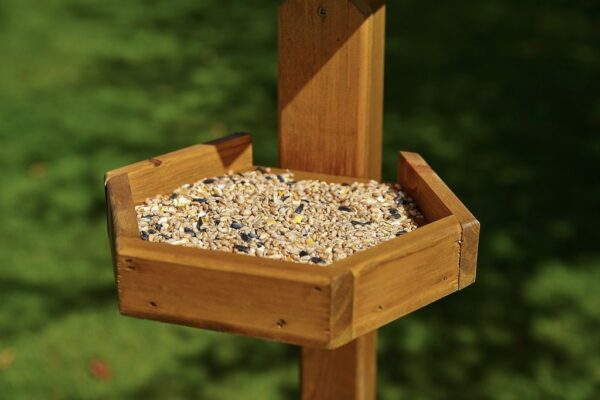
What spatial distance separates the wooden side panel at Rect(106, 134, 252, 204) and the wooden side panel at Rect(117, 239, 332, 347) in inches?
21.2

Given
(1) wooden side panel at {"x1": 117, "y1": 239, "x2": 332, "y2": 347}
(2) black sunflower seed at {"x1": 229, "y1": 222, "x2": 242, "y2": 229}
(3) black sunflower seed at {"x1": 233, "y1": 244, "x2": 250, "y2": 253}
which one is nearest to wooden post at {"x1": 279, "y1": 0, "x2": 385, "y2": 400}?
(2) black sunflower seed at {"x1": 229, "y1": 222, "x2": 242, "y2": 229}

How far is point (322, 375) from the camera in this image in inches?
110

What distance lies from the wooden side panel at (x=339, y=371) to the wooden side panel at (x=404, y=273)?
55 cm

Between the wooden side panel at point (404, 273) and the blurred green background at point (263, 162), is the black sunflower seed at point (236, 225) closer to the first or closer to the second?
the wooden side panel at point (404, 273)

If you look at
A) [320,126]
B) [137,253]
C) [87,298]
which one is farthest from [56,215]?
[137,253]

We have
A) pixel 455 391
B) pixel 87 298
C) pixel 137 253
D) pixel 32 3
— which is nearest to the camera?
pixel 137 253

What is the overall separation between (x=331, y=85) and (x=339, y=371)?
797mm

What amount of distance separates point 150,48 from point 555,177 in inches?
120

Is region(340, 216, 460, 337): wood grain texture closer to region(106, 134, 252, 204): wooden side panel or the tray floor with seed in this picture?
the tray floor with seed

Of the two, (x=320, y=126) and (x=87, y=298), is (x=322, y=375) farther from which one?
(x=87, y=298)

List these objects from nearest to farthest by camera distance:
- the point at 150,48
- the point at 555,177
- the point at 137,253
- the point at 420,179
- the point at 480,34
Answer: the point at 137,253 < the point at 420,179 < the point at 555,177 < the point at 480,34 < the point at 150,48

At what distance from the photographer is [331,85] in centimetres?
273

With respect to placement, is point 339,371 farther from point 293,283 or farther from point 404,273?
point 293,283

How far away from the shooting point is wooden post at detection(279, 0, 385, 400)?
2662mm
